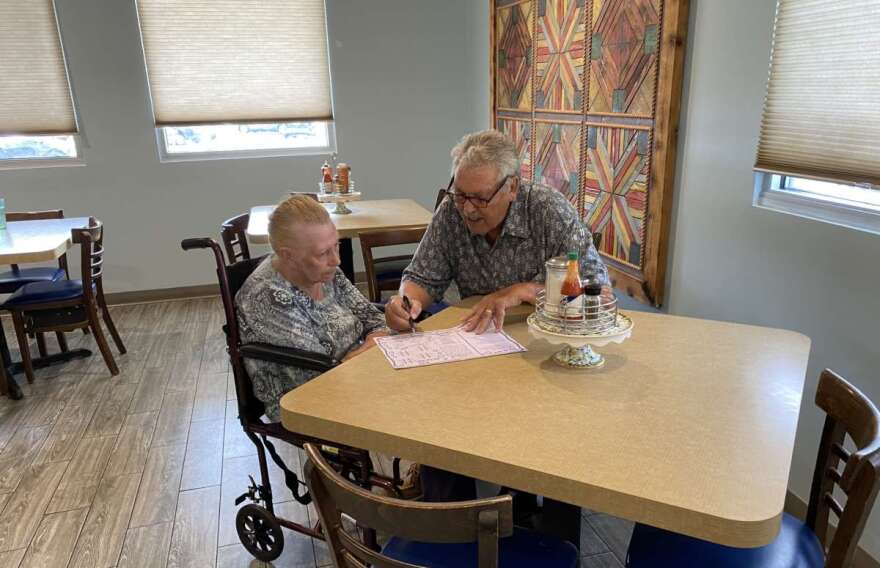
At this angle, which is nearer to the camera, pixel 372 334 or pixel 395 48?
pixel 372 334

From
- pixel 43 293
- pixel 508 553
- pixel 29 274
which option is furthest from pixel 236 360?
pixel 29 274

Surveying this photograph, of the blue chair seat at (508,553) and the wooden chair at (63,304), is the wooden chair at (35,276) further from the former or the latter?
the blue chair seat at (508,553)

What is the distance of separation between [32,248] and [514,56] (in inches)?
120

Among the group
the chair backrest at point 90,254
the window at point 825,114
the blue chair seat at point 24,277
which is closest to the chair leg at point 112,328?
the chair backrest at point 90,254

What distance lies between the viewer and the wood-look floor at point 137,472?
2002 millimetres

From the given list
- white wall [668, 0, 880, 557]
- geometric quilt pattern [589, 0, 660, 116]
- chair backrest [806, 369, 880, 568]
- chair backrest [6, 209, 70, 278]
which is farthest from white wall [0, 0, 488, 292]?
chair backrest [806, 369, 880, 568]

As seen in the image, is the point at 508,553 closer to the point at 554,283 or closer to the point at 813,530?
the point at 554,283

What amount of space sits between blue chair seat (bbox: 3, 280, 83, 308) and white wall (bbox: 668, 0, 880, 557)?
10.3ft

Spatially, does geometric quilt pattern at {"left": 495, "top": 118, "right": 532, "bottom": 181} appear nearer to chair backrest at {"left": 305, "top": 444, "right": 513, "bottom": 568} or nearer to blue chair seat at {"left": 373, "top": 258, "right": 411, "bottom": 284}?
blue chair seat at {"left": 373, "top": 258, "right": 411, "bottom": 284}

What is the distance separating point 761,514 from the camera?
2.82 ft

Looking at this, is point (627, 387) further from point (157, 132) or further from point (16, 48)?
point (16, 48)

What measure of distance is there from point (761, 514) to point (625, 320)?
0.56 metres

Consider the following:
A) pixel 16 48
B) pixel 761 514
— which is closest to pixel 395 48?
pixel 16 48

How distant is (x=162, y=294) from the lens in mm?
4680
